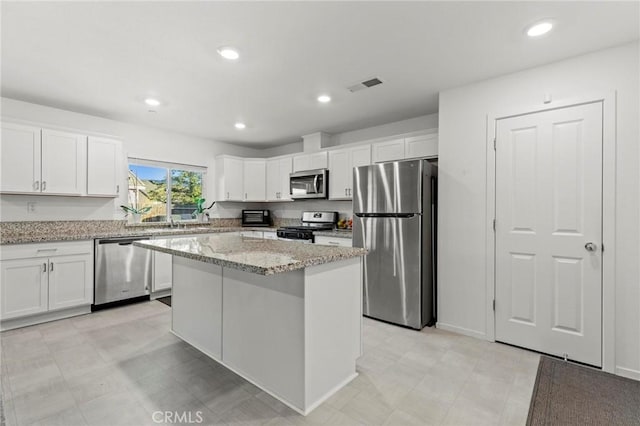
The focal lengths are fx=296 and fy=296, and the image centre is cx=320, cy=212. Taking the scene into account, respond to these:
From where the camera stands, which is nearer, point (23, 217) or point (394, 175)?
point (394, 175)

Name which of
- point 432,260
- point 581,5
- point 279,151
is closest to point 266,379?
point 432,260

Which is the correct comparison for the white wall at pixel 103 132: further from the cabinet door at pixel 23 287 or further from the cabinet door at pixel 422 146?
the cabinet door at pixel 422 146

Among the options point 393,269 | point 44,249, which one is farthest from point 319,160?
point 44,249

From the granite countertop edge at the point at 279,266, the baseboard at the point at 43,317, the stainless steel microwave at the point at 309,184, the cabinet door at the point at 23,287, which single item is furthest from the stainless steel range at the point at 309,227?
the cabinet door at the point at 23,287

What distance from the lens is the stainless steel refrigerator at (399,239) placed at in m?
3.02

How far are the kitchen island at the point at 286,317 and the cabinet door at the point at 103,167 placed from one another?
208 centimetres

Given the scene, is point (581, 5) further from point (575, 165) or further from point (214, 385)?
point (214, 385)

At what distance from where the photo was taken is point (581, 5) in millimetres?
1814

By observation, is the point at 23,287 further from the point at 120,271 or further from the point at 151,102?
the point at 151,102

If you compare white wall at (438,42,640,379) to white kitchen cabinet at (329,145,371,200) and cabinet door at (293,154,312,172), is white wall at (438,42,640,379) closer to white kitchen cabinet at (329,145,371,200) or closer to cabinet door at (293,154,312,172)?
white kitchen cabinet at (329,145,371,200)

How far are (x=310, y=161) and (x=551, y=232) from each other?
3.33m

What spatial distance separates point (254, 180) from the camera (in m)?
5.49

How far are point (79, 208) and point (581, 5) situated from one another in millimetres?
5280

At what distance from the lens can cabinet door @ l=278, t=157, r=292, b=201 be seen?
17.0 ft
